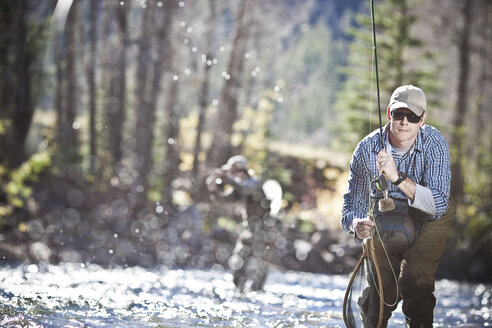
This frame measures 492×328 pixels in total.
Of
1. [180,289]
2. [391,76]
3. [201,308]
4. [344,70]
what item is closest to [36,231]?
[180,289]

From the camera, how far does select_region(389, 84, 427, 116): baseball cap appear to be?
3775 millimetres

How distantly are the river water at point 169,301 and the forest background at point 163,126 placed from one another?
76.3 inches

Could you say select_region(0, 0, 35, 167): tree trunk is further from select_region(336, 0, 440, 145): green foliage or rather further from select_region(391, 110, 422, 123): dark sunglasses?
select_region(391, 110, 422, 123): dark sunglasses

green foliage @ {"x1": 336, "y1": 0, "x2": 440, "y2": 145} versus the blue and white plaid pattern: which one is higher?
green foliage @ {"x1": 336, "y1": 0, "x2": 440, "y2": 145}

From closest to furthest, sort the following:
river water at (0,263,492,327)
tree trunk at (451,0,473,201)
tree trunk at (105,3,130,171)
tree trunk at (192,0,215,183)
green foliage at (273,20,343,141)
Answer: river water at (0,263,492,327), tree trunk at (451,0,473,201), tree trunk at (105,3,130,171), tree trunk at (192,0,215,183), green foliage at (273,20,343,141)

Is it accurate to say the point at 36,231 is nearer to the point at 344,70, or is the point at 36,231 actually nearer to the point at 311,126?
the point at 344,70

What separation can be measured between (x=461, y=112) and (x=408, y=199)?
13.0m

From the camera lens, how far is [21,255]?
31.9 ft

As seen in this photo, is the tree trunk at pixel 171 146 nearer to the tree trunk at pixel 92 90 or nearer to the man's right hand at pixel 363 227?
the tree trunk at pixel 92 90

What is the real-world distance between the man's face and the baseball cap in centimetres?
3

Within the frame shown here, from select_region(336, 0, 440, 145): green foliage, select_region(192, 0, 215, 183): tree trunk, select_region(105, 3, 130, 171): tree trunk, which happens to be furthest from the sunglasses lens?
select_region(336, 0, 440, 145): green foliage

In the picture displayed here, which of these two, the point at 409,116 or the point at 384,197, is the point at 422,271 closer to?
the point at 384,197

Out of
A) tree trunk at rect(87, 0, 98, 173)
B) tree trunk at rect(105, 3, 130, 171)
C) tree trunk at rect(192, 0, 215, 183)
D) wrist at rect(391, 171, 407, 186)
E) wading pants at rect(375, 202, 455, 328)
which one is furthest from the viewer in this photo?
tree trunk at rect(192, 0, 215, 183)

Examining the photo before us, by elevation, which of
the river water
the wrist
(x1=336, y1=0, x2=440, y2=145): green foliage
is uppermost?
(x1=336, y1=0, x2=440, y2=145): green foliage
